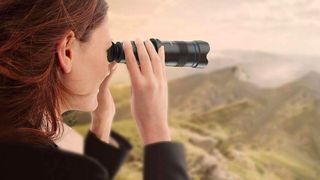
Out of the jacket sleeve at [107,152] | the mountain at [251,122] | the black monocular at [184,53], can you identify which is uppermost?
the black monocular at [184,53]

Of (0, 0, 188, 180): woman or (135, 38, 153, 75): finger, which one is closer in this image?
(0, 0, 188, 180): woman

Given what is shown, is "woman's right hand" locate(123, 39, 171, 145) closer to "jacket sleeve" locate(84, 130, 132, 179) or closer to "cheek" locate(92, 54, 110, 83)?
"cheek" locate(92, 54, 110, 83)

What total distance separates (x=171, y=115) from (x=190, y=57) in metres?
1.28

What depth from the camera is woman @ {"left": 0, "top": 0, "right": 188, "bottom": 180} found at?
0.62 meters

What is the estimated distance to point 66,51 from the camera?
72cm

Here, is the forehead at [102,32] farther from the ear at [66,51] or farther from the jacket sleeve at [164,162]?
the jacket sleeve at [164,162]

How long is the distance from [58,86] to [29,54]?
0.19ft

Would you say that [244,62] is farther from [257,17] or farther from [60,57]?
[60,57]

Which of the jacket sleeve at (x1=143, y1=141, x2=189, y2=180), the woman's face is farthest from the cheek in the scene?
the jacket sleeve at (x1=143, y1=141, x2=189, y2=180)

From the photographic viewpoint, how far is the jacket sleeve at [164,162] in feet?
2.20

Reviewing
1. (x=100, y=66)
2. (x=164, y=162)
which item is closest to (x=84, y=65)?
(x=100, y=66)

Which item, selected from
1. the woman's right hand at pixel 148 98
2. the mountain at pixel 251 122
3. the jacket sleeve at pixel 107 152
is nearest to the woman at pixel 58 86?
the woman's right hand at pixel 148 98

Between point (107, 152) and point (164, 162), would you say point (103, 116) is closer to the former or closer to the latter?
point (107, 152)

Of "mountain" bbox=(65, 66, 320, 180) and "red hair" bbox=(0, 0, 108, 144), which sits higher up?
"red hair" bbox=(0, 0, 108, 144)
